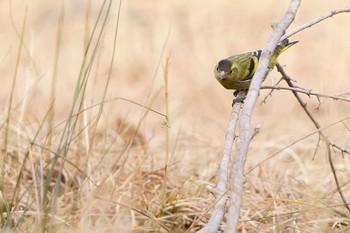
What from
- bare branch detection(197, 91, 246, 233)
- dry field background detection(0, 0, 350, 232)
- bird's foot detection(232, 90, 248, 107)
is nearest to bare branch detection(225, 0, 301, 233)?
bare branch detection(197, 91, 246, 233)

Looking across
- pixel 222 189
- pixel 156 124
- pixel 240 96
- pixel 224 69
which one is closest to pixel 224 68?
pixel 224 69

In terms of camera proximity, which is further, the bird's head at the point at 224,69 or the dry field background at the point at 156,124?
the dry field background at the point at 156,124

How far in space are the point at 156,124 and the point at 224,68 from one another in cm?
296

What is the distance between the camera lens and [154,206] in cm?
362

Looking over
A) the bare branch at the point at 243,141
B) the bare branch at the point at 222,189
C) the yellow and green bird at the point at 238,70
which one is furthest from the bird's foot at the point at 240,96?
the bare branch at the point at 243,141

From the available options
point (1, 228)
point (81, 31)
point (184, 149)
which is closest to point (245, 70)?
point (1, 228)

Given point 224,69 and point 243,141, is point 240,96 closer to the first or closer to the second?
point 224,69

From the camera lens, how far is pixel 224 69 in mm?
3164

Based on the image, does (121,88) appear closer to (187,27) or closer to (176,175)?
(187,27)

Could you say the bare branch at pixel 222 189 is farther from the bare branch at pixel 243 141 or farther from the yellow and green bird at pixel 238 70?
the yellow and green bird at pixel 238 70

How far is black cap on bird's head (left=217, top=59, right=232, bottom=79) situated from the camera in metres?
3.12

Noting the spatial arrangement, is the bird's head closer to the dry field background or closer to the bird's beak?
the bird's beak

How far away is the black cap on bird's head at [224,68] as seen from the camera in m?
3.12

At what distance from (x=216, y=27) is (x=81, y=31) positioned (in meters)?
1.18
